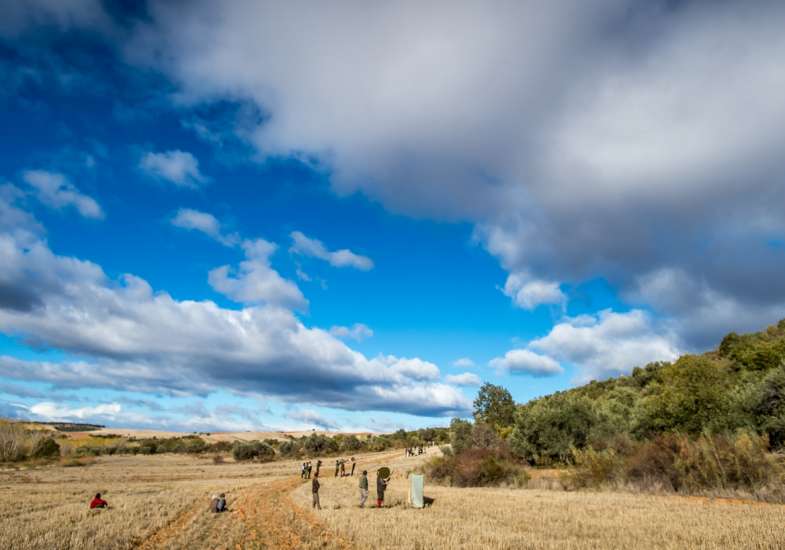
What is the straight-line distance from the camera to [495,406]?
80625mm

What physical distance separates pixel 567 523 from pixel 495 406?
6303 centimetres

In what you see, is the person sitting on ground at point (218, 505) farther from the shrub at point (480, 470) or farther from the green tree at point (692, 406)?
the green tree at point (692, 406)

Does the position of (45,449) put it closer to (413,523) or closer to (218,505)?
(218,505)

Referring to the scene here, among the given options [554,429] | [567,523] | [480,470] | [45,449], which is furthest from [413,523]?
[45,449]

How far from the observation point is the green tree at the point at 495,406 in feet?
256

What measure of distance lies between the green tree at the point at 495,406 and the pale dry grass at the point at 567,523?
50669 millimetres

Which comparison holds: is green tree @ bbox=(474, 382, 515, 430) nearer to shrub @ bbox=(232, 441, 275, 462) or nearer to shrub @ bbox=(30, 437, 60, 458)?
shrub @ bbox=(232, 441, 275, 462)

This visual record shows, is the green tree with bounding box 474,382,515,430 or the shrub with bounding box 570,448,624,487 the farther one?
the green tree with bounding box 474,382,515,430

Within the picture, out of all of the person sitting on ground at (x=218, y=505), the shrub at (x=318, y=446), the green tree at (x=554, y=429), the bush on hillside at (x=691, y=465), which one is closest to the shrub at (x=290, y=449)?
the shrub at (x=318, y=446)

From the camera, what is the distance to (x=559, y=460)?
48000mm

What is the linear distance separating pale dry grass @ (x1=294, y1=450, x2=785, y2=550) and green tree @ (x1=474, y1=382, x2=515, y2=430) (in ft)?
166

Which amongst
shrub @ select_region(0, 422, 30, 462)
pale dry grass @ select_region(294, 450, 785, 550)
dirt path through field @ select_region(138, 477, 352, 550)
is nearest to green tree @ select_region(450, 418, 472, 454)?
pale dry grass @ select_region(294, 450, 785, 550)

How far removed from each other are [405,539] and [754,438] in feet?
68.1

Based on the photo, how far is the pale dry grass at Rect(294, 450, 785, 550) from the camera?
1538cm
